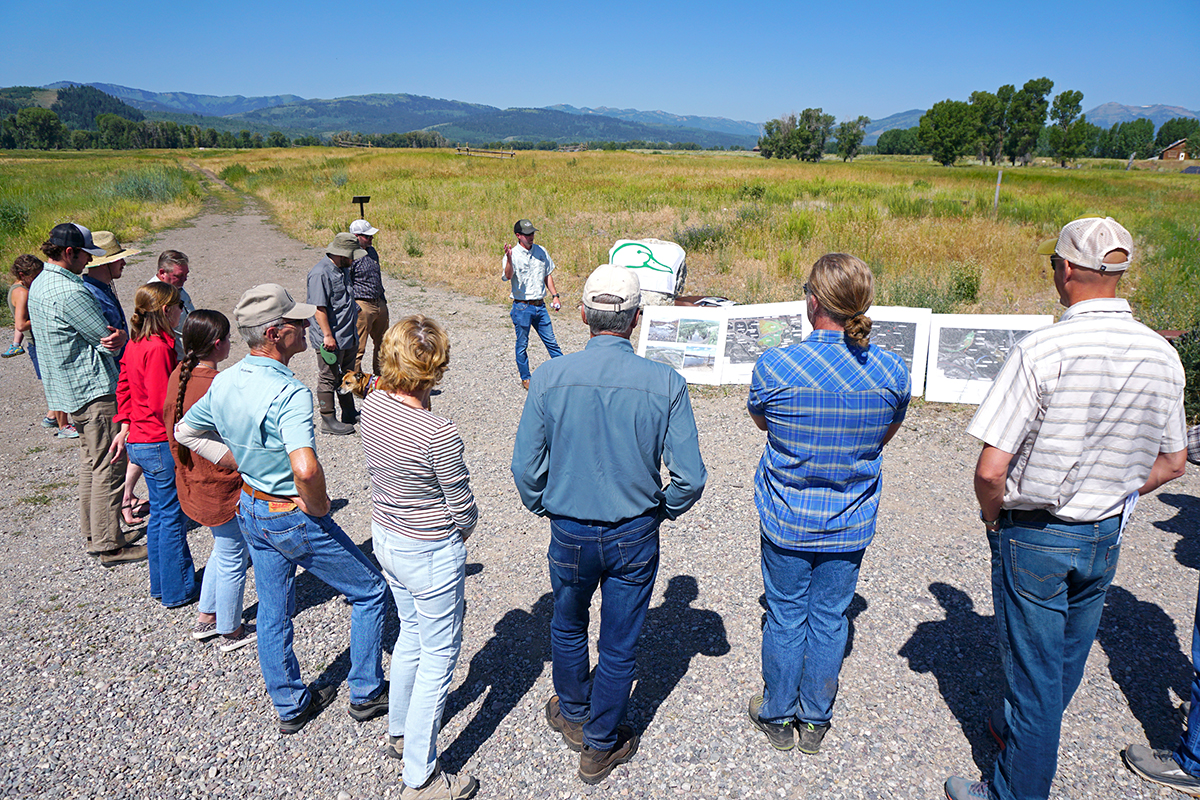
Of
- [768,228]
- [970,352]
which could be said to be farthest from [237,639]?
[768,228]

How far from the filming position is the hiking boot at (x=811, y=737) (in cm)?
291

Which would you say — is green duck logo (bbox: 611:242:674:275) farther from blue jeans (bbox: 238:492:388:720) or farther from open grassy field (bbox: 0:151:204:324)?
open grassy field (bbox: 0:151:204:324)

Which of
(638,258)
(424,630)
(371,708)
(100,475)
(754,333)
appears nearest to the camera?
(424,630)

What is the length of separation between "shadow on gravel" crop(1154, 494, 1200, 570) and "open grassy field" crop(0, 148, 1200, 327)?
4012 millimetres

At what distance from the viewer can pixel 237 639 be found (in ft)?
12.0

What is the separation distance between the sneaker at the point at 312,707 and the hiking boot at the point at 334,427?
152 inches

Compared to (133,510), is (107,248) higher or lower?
higher

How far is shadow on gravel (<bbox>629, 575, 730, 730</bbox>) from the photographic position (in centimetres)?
328

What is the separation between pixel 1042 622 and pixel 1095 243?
1.34 m

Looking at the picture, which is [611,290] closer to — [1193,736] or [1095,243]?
[1095,243]

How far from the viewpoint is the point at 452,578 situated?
258 centimetres

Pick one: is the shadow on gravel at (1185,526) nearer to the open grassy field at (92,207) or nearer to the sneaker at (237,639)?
the sneaker at (237,639)

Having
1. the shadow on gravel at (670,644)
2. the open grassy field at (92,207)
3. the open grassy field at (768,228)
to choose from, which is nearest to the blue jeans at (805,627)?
the shadow on gravel at (670,644)

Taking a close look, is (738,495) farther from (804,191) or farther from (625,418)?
(804,191)
